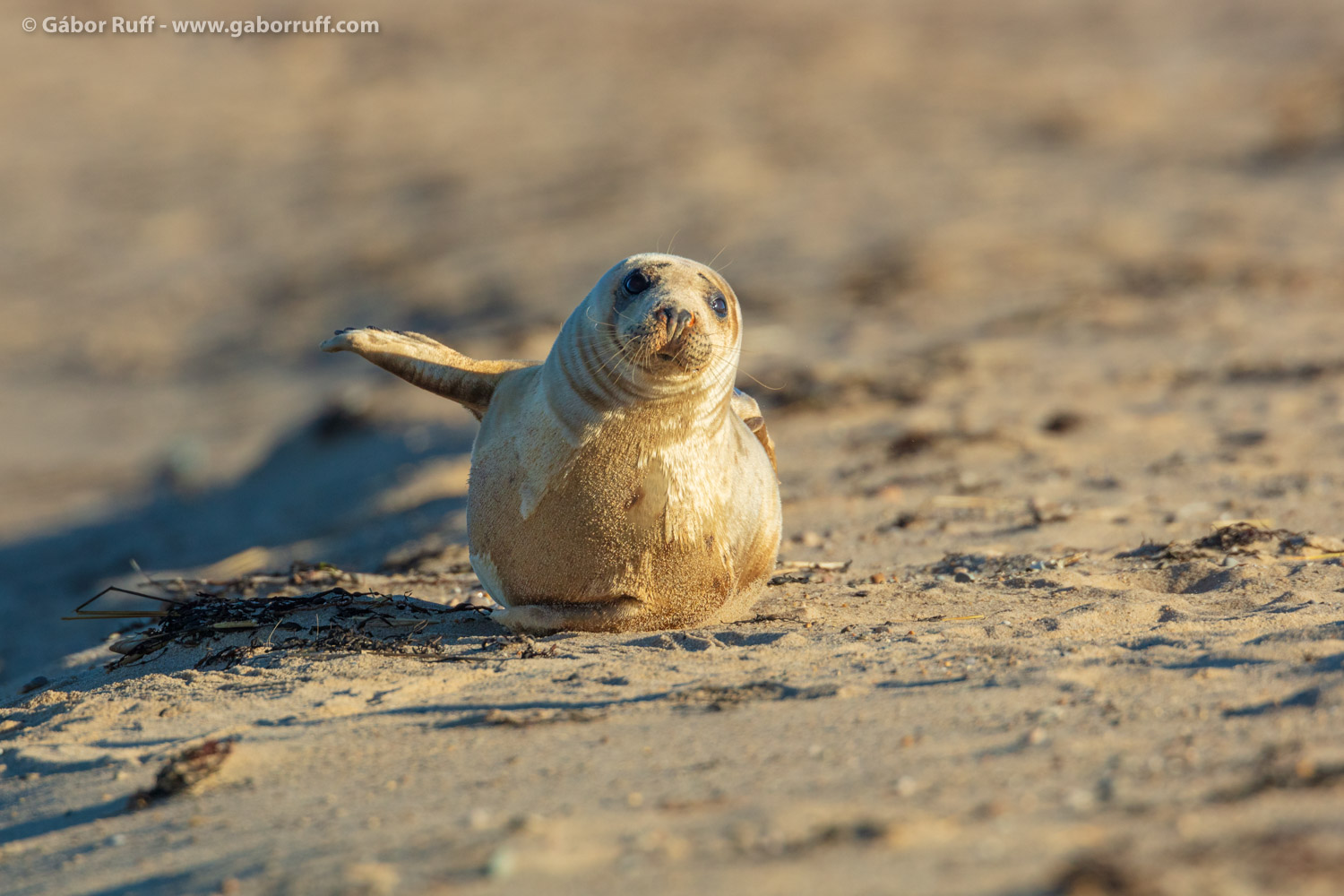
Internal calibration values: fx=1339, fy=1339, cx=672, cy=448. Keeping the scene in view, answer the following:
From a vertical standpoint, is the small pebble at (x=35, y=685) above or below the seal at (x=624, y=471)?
below

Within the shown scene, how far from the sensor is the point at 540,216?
19.4m

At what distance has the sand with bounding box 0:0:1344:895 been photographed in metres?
2.90

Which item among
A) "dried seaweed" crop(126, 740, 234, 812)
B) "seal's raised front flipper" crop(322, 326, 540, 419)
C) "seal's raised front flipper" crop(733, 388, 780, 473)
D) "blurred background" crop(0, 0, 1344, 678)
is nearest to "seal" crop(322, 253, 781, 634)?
"seal's raised front flipper" crop(322, 326, 540, 419)

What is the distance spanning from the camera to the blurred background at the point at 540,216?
10.8 m

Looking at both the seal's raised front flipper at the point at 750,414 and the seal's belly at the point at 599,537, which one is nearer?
the seal's belly at the point at 599,537

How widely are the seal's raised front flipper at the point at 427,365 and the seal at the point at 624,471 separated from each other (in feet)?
0.55

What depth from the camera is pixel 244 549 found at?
9281 mm

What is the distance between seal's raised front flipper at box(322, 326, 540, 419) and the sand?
875 mm

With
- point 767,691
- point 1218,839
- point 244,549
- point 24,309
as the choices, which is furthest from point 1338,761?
point 24,309

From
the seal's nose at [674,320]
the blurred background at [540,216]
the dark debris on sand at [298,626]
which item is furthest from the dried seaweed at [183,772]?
the blurred background at [540,216]

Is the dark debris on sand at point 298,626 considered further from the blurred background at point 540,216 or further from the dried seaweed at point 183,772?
the blurred background at point 540,216

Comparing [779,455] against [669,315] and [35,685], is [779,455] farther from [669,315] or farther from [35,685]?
[35,685]

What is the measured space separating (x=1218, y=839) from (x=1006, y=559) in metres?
3.50

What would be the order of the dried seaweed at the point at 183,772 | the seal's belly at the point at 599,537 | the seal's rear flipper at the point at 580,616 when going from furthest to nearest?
1. the seal's rear flipper at the point at 580,616
2. the seal's belly at the point at 599,537
3. the dried seaweed at the point at 183,772
